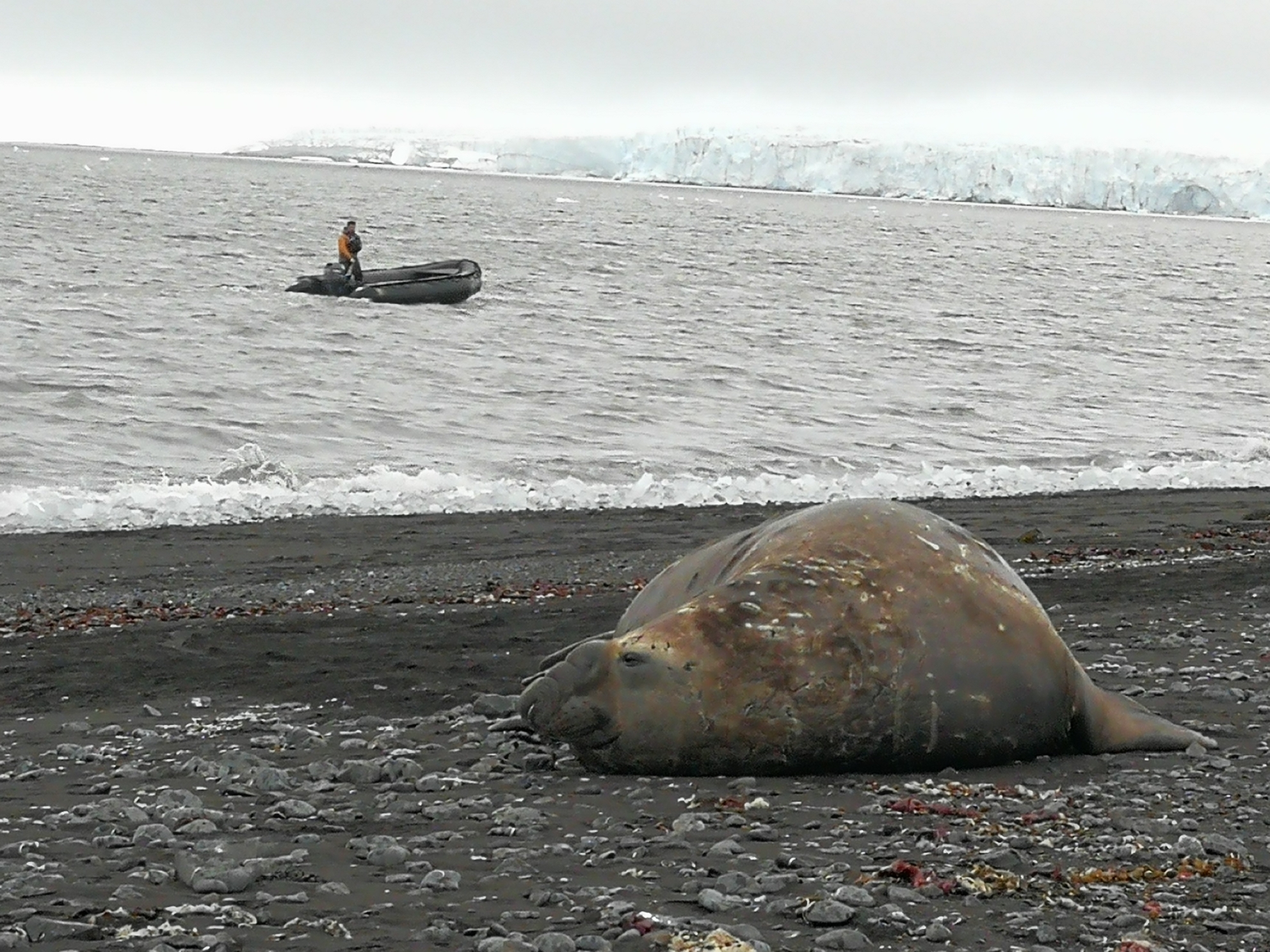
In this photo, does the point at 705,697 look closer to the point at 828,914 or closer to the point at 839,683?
the point at 839,683

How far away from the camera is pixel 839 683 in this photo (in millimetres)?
5379

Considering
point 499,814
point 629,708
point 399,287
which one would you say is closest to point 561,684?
point 629,708

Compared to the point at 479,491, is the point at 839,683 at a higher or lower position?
higher

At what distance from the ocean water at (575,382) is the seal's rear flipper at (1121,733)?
9090 millimetres

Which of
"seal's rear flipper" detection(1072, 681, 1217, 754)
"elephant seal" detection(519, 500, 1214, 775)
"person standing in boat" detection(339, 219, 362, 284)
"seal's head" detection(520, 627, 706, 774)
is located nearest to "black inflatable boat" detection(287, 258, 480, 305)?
"person standing in boat" detection(339, 219, 362, 284)

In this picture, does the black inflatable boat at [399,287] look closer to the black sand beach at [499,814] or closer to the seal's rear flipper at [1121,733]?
the black sand beach at [499,814]

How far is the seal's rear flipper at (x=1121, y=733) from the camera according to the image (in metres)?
5.64

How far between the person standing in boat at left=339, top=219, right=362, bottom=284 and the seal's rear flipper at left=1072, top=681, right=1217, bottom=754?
32195 mm

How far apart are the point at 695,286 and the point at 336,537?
36.7 meters

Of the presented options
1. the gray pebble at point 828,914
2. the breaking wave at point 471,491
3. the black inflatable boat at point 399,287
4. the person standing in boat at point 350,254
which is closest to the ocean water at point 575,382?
the breaking wave at point 471,491

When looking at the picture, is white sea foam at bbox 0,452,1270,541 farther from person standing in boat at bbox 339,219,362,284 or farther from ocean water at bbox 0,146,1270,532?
person standing in boat at bbox 339,219,362,284

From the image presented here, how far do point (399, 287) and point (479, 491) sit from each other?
22010mm

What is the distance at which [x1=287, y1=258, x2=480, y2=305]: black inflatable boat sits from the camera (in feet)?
117

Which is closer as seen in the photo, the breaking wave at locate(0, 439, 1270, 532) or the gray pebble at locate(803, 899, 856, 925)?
the gray pebble at locate(803, 899, 856, 925)
